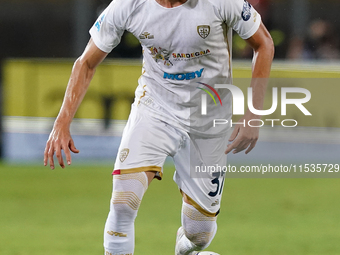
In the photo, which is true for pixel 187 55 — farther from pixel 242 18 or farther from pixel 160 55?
pixel 242 18

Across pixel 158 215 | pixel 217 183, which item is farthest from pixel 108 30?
pixel 158 215

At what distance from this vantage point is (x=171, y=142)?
3961 millimetres

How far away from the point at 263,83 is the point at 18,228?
338 centimetres

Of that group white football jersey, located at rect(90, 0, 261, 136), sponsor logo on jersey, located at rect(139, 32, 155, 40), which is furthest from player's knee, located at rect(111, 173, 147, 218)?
sponsor logo on jersey, located at rect(139, 32, 155, 40)

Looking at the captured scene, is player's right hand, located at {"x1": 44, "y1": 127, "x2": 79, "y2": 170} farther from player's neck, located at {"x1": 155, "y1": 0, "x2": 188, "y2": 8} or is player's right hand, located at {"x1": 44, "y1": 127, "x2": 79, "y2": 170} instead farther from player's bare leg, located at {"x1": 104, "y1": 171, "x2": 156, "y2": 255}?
player's neck, located at {"x1": 155, "y1": 0, "x2": 188, "y2": 8}

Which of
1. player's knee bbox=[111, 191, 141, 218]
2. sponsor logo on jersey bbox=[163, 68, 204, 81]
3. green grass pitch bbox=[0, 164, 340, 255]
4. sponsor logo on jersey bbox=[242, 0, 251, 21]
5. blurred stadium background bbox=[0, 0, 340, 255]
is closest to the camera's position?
player's knee bbox=[111, 191, 141, 218]

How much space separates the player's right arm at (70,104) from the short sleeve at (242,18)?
33.9 inches

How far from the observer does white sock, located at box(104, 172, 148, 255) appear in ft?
11.7

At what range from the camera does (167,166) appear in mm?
9820

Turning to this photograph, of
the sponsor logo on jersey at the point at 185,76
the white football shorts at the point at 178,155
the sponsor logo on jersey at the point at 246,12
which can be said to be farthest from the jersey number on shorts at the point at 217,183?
the sponsor logo on jersey at the point at 246,12

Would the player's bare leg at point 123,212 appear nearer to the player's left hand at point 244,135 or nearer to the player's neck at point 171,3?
the player's left hand at point 244,135

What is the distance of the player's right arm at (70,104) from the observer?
363cm

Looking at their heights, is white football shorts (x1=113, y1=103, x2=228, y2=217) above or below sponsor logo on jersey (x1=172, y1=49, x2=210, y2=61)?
below

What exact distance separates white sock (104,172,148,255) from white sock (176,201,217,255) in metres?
0.78
